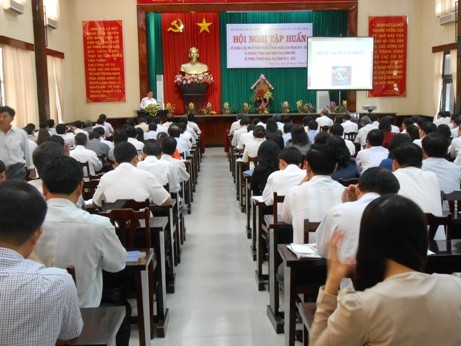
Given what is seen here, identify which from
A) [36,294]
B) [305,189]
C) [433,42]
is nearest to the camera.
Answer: [36,294]

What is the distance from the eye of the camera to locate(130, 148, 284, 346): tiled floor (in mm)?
3357

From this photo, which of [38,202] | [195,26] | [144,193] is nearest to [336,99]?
[195,26]

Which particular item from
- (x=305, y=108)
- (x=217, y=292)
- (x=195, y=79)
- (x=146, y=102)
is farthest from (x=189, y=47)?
(x=217, y=292)

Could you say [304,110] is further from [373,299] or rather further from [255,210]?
[373,299]

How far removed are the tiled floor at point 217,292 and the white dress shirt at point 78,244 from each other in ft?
3.55

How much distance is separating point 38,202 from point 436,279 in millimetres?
1094

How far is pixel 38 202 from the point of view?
63.3 inches

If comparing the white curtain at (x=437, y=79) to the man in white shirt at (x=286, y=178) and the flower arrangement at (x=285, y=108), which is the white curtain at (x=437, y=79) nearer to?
the flower arrangement at (x=285, y=108)

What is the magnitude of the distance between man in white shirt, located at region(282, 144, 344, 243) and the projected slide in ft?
29.9

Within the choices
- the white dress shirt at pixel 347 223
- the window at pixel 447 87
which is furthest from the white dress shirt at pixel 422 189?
the window at pixel 447 87

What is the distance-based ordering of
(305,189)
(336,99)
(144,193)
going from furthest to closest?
(336,99) → (144,193) → (305,189)

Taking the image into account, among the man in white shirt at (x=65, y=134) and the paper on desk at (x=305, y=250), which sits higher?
the man in white shirt at (x=65, y=134)

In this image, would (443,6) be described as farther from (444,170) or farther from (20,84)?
(444,170)

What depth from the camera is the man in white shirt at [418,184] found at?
3.47 meters
